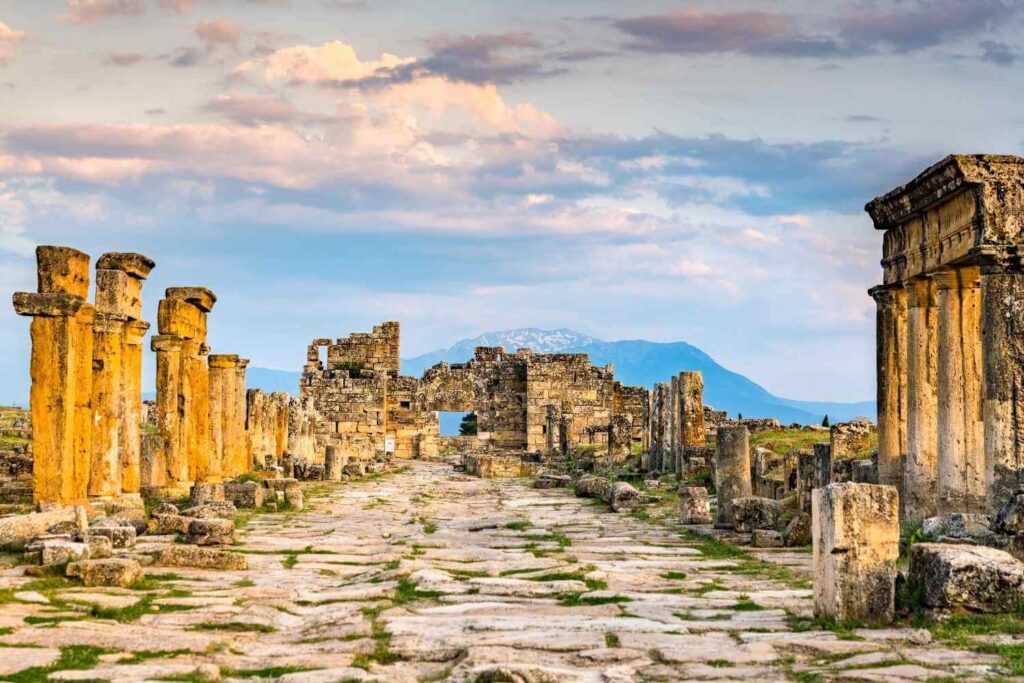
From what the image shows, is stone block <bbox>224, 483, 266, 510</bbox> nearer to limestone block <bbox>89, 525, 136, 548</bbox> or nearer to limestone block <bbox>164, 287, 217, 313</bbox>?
limestone block <bbox>164, 287, 217, 313</bbox>

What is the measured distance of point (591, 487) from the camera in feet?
86.9

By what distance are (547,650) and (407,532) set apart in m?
9.85

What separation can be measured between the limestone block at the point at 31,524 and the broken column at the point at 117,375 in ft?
14.2

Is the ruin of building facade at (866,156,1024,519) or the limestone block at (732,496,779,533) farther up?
the ruin of building facade at (866,156,1024,519)

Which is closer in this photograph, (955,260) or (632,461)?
(955,260)

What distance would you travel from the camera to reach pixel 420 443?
175ft

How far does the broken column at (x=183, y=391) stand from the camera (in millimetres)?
23438

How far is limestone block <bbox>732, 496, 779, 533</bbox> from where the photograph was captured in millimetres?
16844

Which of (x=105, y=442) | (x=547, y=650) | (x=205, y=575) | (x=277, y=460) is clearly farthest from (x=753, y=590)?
(x=277, y=460)

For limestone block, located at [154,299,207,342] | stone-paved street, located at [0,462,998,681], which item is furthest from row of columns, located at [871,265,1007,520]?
limestone block, located at [154,299,207,342]

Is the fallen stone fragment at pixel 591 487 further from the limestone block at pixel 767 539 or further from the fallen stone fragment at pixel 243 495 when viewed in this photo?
the limestone block at pixel 767 539

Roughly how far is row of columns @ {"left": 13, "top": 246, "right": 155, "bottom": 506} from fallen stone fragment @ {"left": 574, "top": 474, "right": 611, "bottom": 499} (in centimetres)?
985

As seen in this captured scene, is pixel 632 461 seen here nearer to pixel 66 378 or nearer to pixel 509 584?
pixel 66 378

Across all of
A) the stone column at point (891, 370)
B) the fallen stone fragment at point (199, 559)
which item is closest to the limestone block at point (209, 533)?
the fallen stone fragment at point (199, 559)
